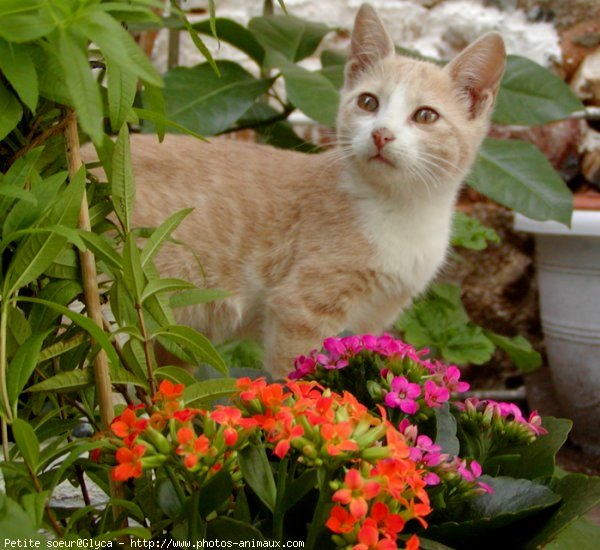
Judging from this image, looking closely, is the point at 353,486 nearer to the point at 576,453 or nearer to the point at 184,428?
the point at 184,428

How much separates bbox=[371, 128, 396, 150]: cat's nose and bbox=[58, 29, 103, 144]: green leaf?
0.97m

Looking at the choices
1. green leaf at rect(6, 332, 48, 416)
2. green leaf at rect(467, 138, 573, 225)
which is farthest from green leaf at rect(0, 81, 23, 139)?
green leaf at rect(467, 138, 573, 225)

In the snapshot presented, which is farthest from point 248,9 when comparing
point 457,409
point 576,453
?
point 457,409

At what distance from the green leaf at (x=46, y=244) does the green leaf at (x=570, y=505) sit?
1.49 ft

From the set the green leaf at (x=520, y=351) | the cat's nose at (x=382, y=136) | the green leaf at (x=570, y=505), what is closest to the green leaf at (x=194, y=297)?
the green leaf at (x=570, y=505)

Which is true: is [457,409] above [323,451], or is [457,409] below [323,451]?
below

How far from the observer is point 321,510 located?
527 mm

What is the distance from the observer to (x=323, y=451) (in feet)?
1.62

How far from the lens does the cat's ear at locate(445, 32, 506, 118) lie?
55.6 inches

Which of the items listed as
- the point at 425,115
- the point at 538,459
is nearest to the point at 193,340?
the point at 538,459

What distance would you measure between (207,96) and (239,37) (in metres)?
0.25

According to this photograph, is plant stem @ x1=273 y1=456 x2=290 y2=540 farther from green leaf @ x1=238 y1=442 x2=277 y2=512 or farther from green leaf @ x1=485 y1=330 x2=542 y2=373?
green leaf @ x1=485 y1=330 x2=542 y2=373

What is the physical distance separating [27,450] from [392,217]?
3.55 feet

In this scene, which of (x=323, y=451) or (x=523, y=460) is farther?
(x=523, y=460)
